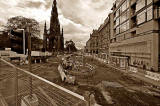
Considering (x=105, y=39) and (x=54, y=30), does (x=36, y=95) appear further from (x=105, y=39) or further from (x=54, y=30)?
(x=54, y=30)

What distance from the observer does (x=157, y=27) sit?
15344mm

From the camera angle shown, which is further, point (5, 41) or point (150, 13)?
point (5, 41)

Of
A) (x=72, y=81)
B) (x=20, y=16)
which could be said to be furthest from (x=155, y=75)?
(x=20, y=16)

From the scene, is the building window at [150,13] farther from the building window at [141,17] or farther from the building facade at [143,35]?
the building window at [141,17]

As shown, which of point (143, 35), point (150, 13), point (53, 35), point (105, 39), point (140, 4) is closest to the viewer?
point (150, 13)

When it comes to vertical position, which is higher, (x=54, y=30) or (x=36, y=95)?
(x=54, y=30)

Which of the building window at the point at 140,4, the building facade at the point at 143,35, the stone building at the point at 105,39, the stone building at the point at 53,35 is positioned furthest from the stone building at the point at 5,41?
the building window at the point at 140,4

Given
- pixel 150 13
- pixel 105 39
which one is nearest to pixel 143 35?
pixel 150 13

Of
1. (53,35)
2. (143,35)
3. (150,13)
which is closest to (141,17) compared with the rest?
(150,13)

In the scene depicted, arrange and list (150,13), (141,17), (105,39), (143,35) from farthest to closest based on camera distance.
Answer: (105,39) < (141,17) < (143,35) < (150,13)

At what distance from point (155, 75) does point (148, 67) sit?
685cm

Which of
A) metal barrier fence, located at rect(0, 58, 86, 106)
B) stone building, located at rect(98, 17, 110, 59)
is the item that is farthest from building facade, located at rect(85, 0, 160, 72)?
metal barrier fence, located at rect(0, 58, 86, 106)

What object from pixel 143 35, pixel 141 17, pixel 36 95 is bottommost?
pixel 36 95

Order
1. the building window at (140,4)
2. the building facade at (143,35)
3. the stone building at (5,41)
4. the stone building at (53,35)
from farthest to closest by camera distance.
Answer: the stone building at (53,35)
the stone building at (5,41)
the building window at (140,4)
the building facade at (143,35)
